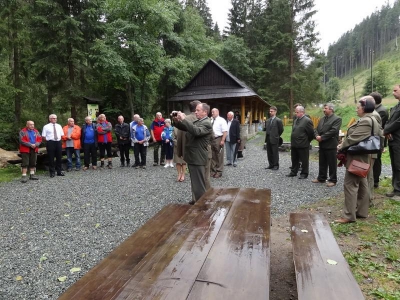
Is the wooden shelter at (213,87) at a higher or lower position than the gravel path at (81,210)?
higher

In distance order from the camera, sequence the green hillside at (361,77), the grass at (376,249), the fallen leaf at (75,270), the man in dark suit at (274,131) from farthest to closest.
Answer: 1. the green hillside at (361,77)
2. the man in dark suit at (274,131)
3. the fallen leaf at (75,270)
4. the grass at (376,249)

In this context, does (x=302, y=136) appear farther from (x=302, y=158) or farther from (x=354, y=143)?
(x=354, y=143)

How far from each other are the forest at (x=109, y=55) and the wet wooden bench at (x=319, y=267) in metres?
13.3

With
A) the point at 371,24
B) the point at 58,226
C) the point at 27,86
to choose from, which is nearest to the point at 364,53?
the point at 371,24

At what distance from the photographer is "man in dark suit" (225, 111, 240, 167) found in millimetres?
9609

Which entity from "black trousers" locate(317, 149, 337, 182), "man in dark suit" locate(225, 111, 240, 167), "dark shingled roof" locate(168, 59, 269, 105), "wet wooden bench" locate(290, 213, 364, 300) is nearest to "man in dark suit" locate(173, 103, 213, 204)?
"wet wooden bench" locate(290, 213, 364, 300)

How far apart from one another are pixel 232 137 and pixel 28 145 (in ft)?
20.6

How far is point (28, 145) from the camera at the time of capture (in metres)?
8.31

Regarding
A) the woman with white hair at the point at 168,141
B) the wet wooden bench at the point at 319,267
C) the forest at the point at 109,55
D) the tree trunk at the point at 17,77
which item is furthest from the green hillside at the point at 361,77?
the wet wooden bench at the point at 319,267

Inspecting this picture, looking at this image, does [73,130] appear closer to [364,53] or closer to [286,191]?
[286,191]

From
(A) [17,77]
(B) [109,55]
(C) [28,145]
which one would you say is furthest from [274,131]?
(A) [17,77]

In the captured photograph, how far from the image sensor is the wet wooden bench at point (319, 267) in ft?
6.17

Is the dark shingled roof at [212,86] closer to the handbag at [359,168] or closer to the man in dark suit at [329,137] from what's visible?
the man in dark suit at [329,137]

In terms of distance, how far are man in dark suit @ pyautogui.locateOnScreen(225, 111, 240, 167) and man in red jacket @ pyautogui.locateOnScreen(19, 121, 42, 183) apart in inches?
236
